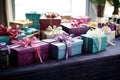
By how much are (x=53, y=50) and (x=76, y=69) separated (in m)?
0.18

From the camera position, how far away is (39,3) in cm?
210

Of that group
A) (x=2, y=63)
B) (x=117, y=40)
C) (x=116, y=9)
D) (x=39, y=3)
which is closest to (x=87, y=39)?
(x=117, y=40)

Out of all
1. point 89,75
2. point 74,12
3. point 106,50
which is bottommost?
point 89,75

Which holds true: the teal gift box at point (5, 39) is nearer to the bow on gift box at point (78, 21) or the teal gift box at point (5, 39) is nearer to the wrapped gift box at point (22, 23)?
the wrapped gift box at point (22, 23)

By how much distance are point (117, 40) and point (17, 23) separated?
83 centimetres

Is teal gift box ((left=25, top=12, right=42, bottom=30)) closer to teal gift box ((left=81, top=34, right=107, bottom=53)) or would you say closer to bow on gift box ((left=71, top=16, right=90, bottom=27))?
bow on gift box ((left=71, top=16, right=90, bottom=27))

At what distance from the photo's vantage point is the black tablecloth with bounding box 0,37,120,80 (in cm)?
110

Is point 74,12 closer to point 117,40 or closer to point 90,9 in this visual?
point 90,9

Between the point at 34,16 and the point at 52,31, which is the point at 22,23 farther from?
the point at 52,31

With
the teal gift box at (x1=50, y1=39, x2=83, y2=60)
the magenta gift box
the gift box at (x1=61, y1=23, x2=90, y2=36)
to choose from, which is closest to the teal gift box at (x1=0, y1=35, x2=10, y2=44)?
the magenta gift box

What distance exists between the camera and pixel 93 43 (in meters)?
1.36

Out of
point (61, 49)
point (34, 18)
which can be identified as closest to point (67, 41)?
point (61, 49)

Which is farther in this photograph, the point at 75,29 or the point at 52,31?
the point at 75,29

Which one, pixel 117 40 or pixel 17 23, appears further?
pixel 117 40
